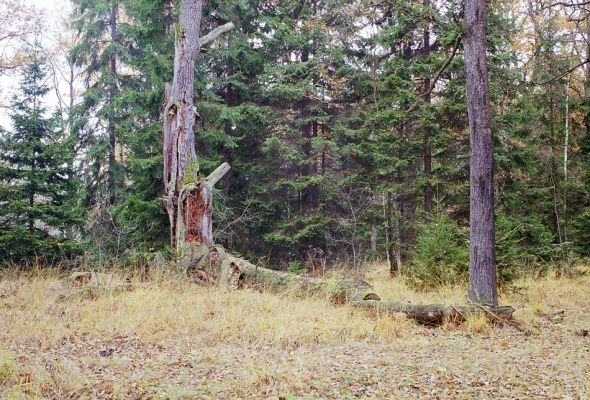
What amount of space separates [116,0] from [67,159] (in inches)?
313

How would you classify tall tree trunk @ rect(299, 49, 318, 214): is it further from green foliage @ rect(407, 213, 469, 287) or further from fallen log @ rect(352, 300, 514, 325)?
fallen log @ rect(352, 300, 514, 325)

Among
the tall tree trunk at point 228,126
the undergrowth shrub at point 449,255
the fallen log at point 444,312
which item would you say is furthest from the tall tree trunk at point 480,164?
the tall tree trunk at point 228,126

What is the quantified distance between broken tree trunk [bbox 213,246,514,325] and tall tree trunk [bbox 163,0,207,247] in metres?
1.43

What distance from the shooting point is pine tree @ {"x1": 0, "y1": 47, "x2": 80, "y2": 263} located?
11.9m

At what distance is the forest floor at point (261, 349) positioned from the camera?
13.1 feet

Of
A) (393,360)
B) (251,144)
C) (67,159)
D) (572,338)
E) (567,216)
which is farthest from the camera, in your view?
(251,144)

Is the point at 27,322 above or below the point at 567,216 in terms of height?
below

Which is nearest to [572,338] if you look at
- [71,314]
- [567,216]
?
[71,314]

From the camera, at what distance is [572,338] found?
243 inches

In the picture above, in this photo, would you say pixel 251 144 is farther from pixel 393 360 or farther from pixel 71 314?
pixel 393 360

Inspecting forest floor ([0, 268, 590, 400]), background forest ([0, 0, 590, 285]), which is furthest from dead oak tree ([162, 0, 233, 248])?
forest floor ([0, 268, 590, 400])

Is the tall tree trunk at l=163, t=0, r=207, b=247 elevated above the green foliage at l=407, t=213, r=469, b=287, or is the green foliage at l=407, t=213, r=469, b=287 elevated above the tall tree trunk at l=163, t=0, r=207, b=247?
the tall tree trunk at l=163, t=0, r=207, b=247

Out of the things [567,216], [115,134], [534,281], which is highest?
[115,134]

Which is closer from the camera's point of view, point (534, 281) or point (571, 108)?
point (534, 281)
